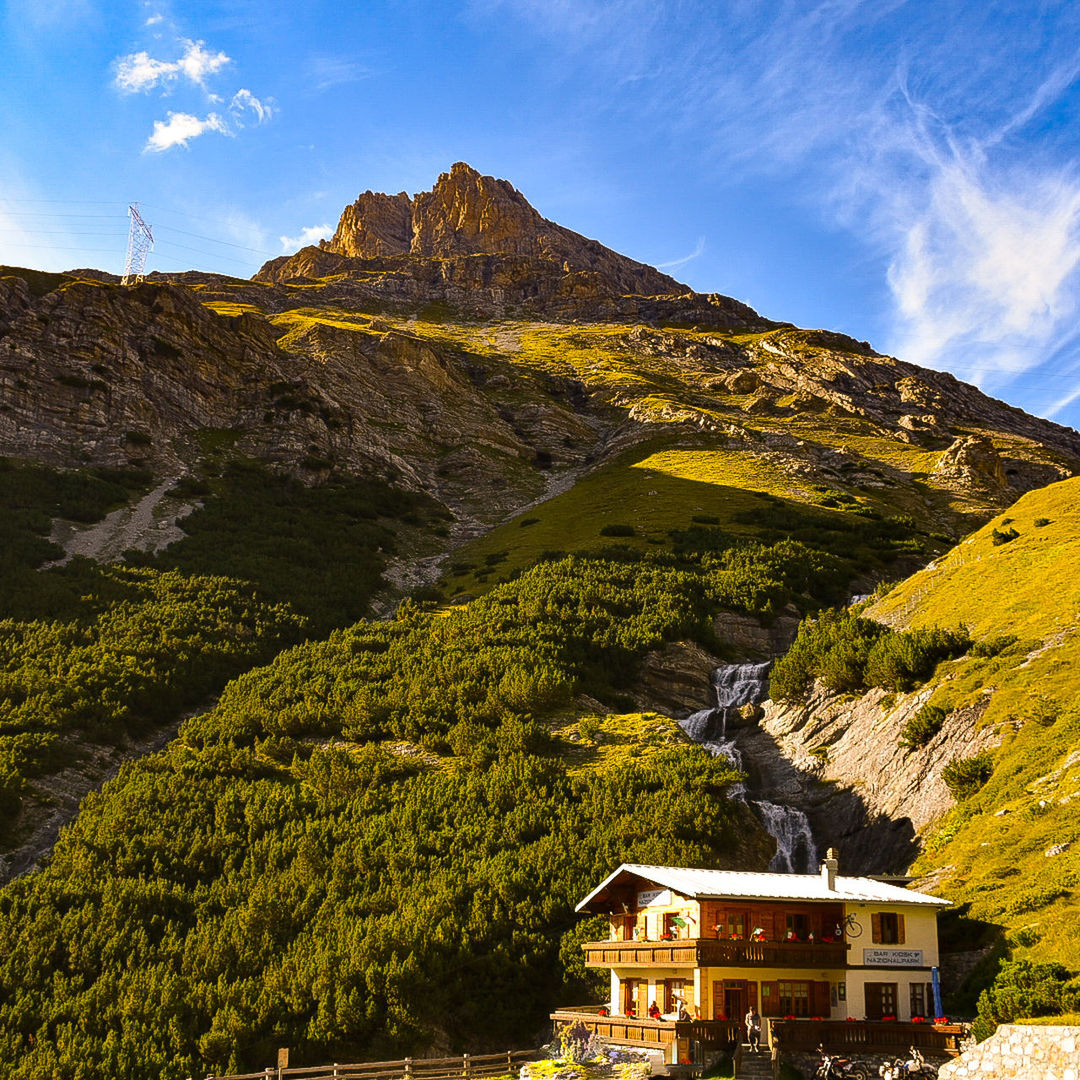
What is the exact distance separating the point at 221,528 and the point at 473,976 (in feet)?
241

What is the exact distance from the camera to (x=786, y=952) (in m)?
31.2

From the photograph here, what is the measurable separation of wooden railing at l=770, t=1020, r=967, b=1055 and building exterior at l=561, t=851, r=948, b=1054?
1.30 metres

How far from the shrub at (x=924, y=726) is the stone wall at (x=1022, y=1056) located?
20.4 m

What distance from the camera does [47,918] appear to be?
127ft

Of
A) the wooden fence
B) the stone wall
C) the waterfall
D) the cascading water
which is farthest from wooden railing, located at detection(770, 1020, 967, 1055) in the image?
the cascading water

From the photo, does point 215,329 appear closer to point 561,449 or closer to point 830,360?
point 561,449

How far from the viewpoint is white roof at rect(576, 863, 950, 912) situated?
31469mm

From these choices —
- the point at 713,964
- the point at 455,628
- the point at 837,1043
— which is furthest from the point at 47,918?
the point at 455,628

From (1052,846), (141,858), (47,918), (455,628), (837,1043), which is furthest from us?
(455,628)

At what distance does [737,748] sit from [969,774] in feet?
59.2

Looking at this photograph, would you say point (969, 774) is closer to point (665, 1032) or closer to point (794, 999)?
point (794, 999)

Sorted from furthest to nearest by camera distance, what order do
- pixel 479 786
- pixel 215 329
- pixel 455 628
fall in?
pixel 215 329 < pixel 455 628 < pixel 479 786

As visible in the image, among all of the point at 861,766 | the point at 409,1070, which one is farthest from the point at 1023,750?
the point at 409,1070

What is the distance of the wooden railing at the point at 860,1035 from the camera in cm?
2855
